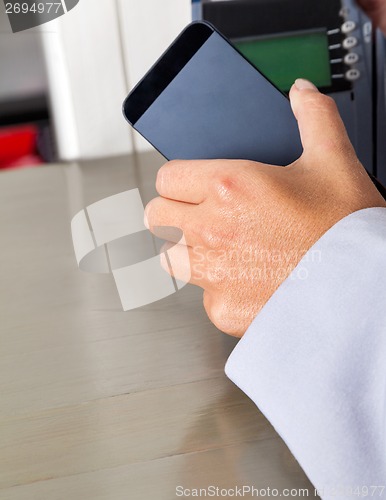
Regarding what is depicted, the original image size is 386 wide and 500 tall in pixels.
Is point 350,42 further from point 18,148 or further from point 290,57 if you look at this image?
point 18,148

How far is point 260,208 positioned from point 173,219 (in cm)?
7

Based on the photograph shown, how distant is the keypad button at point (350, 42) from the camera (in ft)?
2.07

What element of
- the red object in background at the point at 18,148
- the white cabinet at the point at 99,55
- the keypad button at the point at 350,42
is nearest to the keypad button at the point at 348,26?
the keypad button at the point at 350,42

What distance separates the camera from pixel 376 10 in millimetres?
631

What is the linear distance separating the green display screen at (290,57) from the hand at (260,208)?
0.82 ft

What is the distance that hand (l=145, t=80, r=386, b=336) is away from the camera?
322 mm

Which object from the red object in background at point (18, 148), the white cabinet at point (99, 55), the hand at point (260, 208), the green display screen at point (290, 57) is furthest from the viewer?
the red object in background at point (18, 148)

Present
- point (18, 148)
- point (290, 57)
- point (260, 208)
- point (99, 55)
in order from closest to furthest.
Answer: point (260, 208) < point (290, 57) < point (99, 55) < point (18, 148)

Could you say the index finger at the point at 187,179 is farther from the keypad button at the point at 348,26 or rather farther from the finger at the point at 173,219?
the keypad button at the point at 348,26

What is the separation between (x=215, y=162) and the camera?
368 mm

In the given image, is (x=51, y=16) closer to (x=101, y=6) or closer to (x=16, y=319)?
(x=101, y=6)

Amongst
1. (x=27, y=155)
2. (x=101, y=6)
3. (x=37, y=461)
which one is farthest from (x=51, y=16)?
(x=37, y=461)

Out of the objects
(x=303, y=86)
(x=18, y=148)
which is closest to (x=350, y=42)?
(x=303, y=86)

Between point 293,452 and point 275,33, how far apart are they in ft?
1.51
